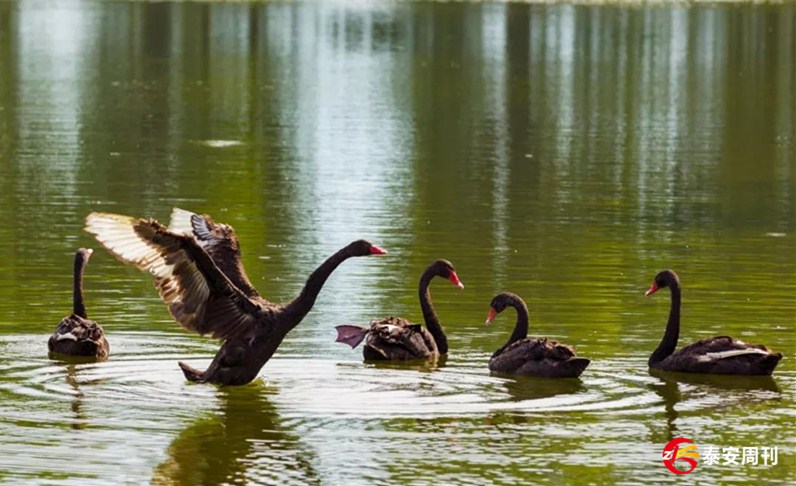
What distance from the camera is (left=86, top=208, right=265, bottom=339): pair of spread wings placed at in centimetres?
1425

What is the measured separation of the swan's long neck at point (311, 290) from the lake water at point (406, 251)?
64 centimetres

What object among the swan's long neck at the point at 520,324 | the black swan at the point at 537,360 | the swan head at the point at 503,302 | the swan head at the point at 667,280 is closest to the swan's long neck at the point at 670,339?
the swan head at the point at 667,280

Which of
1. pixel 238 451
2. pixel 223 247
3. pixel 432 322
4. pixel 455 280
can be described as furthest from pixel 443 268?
pixel 238 451

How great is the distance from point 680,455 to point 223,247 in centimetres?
446


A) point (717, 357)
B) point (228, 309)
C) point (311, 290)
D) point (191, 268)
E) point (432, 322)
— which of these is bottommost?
point (717, 357)

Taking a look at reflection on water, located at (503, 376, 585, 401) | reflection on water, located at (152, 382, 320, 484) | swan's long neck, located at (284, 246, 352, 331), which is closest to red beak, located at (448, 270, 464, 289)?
reflection on water, located at (503, 376, 585, 401)

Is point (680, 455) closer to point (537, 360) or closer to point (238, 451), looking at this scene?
point (537, 360)

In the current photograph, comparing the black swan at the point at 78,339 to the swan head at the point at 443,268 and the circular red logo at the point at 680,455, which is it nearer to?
the swan head at the point at 443,268

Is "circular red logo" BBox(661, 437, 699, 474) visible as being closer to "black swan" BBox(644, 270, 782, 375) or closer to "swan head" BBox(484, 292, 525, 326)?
"black swan" BBox(644, 270, 782, 375)

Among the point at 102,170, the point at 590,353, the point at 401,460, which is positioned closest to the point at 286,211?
the point at 102,170

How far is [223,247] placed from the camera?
15.8 metres

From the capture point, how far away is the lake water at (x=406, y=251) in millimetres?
13219

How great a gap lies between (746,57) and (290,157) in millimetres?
36667

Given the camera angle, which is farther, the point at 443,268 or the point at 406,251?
the point at 406,251
